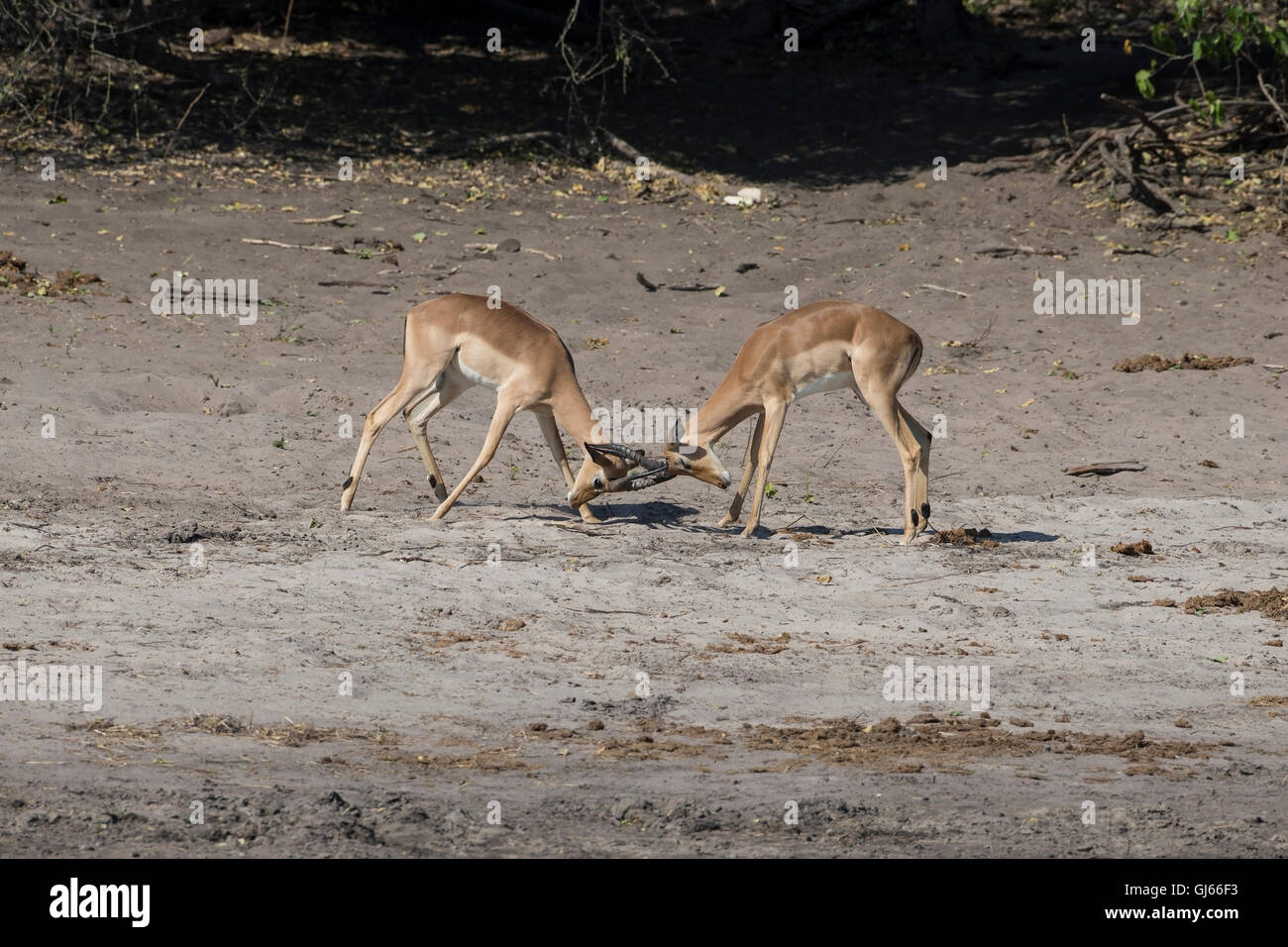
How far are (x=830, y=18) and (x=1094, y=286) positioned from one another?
463 inches

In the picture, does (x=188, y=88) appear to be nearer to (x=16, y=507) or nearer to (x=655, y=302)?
(x=655, y=302)

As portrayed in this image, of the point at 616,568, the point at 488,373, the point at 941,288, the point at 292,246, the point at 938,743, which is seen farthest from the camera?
the point at 292,246

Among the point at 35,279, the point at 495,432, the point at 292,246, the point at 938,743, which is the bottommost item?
the point at 938,743

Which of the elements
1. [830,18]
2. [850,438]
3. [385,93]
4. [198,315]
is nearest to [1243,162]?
[830,18]

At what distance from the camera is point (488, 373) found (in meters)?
11.4

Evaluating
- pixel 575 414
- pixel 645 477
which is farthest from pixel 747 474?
pixel 575 414

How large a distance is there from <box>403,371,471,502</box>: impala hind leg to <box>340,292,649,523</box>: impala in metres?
0.01

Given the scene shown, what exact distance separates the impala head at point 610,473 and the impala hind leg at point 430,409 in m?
1.27

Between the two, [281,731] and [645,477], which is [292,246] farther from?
[281,731]

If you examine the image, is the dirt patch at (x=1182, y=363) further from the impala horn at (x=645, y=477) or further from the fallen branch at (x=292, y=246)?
the fallen branch at (x=292, y=246)

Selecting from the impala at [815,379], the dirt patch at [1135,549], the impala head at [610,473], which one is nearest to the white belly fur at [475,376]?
the impala head at [610,473]

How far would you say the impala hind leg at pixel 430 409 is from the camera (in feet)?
38.3

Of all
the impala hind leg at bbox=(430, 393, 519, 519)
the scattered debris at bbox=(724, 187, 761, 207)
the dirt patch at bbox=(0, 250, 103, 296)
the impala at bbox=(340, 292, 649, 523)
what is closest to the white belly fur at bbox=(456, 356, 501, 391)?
the impala at bbox=(340, 292, 649, 523)

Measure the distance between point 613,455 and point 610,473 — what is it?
127 millimetres
